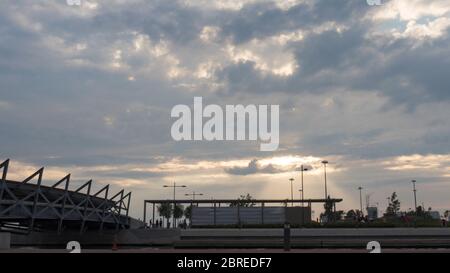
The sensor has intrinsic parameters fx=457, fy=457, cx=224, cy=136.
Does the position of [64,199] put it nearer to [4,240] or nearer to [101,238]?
[101,238]

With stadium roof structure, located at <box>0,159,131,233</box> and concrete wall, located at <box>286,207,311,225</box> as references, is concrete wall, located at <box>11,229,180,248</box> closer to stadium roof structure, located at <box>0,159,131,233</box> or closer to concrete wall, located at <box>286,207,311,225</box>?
stadium roof structure, located at <box>0,159,131,233</box>

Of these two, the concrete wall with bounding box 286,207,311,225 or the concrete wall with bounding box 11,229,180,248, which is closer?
the concrete wall with bounding box 11,229,180,248

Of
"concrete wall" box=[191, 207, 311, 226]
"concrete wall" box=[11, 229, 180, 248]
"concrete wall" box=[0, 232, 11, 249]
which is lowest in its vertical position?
"concrete wall" box=[11, 229, 180, 248]

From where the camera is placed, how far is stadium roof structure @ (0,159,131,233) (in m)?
52.3

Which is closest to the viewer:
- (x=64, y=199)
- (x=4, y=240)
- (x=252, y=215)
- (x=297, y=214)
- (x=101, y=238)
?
(x=4, y=240)

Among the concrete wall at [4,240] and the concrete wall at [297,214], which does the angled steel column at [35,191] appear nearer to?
the concrete wall at [4,240]

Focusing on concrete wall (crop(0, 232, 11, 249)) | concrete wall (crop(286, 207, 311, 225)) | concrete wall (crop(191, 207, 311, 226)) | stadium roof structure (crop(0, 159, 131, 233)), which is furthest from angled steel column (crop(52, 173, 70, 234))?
concrete wall (crop(286, 207, 311, 225))

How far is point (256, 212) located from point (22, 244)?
40.1 m

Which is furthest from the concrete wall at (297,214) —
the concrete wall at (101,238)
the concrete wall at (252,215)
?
the concrete wall at (101,238)

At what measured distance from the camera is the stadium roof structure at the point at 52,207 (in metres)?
52.3

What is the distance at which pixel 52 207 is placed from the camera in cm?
5928

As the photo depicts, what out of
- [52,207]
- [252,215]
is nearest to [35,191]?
[52,207]
